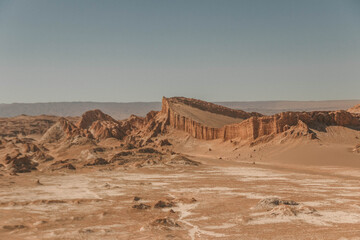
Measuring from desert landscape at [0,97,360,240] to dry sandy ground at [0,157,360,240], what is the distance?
2.1 inches

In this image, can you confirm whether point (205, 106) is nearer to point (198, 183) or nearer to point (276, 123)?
point (276, 123)

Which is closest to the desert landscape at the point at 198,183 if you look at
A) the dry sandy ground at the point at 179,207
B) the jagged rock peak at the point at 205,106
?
the dry sandy ground at the point at 179,207

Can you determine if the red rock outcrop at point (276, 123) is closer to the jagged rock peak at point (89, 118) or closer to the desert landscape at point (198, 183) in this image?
the desert landscape at point (198, 183)

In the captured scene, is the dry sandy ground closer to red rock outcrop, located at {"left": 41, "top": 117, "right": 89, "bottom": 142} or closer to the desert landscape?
the desert landscape

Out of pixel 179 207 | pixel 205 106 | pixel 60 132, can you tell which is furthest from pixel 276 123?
pixel 60 132

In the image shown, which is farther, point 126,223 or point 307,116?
point 307,116

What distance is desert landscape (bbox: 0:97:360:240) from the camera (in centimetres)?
1392

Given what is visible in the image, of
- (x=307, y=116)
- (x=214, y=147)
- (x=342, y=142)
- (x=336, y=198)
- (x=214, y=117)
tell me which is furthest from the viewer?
(x=214, y=117)

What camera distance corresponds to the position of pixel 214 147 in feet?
172

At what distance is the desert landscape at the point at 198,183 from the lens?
13.9 metres

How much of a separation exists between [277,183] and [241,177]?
13.5 feet

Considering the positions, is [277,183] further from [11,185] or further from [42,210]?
[11,185]

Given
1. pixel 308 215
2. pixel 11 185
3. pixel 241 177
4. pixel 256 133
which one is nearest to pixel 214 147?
pixel 256 133

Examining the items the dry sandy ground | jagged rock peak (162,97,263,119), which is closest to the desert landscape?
the dry sandy ground
